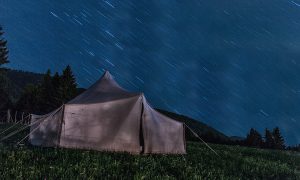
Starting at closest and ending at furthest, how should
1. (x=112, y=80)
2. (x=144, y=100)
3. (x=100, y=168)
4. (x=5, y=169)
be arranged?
(x=5, y=169) → (x=100, y=168) → (x=144, y=100) → (x=112, y=80)

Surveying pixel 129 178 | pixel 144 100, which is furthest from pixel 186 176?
pixel 144 100

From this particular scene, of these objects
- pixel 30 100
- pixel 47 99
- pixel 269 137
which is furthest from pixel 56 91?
pixel 269 137

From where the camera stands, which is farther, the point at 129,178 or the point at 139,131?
the point at 139,131

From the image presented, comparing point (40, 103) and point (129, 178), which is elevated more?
point (40, 103)

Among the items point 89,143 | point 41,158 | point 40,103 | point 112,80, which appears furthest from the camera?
point 40,103

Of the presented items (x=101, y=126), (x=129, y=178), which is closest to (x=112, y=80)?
(x=101, y=126)

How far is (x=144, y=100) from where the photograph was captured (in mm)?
20078

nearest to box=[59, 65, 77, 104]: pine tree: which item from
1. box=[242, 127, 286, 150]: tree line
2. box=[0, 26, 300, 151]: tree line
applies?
box=[0, 26, 300, 151]: tree line

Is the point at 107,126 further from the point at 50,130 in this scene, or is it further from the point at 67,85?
the point at 67,85

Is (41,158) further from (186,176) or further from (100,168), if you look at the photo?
(186,176)

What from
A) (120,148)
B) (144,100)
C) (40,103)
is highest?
(40,103)

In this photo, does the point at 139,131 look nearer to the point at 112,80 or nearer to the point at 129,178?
the point at 112,80

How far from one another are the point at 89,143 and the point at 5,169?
7.99 m

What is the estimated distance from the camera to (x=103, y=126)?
19094mm
